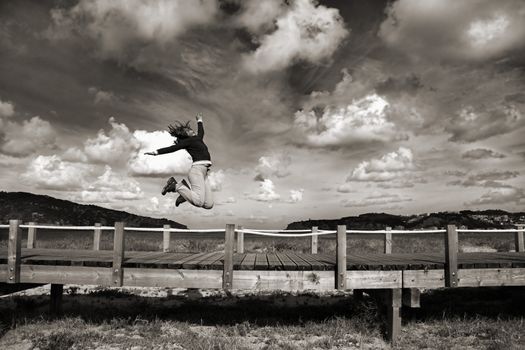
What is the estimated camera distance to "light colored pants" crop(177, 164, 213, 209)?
25.6 feet

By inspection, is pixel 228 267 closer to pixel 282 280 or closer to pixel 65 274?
pixel 282 280

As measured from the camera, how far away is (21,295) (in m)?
12.1

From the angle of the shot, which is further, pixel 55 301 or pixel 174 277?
pixel 55 301

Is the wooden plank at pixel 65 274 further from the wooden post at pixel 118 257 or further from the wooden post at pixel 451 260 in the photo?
the wooden post at pixel 451 260

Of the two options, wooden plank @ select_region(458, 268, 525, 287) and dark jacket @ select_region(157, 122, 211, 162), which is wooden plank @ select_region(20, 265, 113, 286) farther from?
wooden plank @ select_region(458, 268, 525, 287)

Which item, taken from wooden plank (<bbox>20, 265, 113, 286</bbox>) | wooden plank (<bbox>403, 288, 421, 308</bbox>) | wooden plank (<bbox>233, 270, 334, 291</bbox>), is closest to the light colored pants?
wooden plank (<bbox>233, 270, 334, 291</bbox>)

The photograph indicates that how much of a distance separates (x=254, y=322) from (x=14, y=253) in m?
5.14

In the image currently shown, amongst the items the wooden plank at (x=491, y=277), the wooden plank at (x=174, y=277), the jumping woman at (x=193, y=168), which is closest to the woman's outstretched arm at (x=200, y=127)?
the jumping woman at (x=193, y=168)

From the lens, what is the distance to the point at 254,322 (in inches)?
349

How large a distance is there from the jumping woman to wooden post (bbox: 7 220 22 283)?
2.77 metres

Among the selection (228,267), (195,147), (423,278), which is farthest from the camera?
(195,147)

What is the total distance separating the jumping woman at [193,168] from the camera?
7.80 metres

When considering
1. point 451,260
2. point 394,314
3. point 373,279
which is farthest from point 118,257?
point 451,260

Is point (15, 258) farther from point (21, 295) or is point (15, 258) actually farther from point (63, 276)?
point (21, 295)
